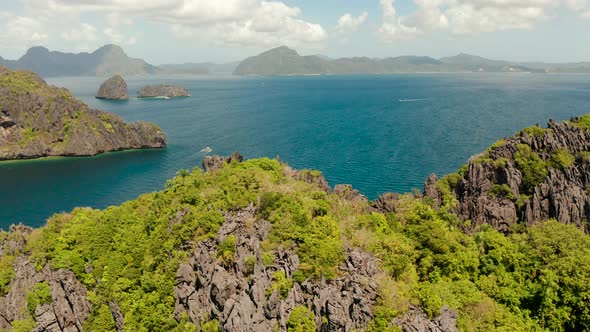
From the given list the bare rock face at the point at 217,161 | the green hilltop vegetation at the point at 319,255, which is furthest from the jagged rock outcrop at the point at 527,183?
the bare rock face at the point at 217,161

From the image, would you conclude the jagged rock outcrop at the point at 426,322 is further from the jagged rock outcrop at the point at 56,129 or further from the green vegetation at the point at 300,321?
the jagged rock outcrop at the point at 56,129

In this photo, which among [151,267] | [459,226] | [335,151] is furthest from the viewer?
[335,151]

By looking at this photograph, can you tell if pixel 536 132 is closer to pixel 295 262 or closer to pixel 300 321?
pixel 295 262

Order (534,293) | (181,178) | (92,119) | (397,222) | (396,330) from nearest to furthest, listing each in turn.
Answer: (396,330)
(534,293)
(397,222)
(181,178)
(92,119)

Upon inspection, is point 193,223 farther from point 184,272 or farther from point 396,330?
point 396,330

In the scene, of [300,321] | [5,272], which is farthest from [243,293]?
[5,272]

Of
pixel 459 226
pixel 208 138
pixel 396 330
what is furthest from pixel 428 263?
pixel 208 138
